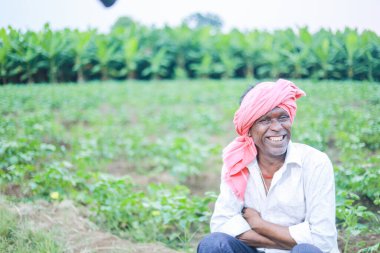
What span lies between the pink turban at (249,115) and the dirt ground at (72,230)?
1.00 metres

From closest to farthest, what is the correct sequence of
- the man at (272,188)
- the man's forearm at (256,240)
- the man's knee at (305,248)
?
the man's knee at (305,248) → the man at (272,188) → the man's forearm at (256,240)

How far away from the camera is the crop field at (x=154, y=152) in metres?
3.44

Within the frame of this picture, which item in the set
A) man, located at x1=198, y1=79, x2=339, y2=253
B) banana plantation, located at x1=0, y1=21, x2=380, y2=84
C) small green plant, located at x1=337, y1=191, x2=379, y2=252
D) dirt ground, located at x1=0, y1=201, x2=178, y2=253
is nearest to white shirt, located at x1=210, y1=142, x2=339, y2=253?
man, located at x1=198, y1=79, x2=339, y2=253

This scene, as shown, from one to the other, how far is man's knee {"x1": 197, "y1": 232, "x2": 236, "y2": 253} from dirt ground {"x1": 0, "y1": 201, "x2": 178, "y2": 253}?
80 centimetres

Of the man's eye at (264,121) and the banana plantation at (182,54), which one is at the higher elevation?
the banana plantation at (182,54)

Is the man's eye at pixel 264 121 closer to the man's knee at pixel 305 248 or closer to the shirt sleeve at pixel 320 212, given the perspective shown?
the shirt sleeve at pixel 320 212

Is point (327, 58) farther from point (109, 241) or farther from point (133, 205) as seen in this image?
point (109, 241)

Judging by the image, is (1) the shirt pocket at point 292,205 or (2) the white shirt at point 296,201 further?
(1) the shirt pocket at point 292,205

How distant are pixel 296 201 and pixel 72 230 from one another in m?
1.87

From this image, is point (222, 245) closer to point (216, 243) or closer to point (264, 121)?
point (216, 243)

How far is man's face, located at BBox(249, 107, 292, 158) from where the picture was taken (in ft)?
7.61

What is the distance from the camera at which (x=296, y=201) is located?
7.49 ft

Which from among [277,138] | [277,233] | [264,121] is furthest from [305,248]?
[264,121]

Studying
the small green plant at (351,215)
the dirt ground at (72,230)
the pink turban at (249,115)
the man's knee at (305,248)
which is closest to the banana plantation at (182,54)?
the dirt ground at (72,230)
